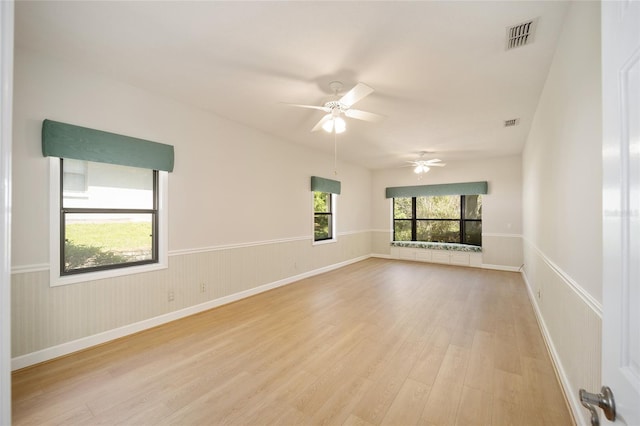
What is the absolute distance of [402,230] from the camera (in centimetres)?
785

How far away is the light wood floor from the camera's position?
5.76ft

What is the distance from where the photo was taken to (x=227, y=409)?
1.80 m

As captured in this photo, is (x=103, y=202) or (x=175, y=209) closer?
(x=103, y=202)

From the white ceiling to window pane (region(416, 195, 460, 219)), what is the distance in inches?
151

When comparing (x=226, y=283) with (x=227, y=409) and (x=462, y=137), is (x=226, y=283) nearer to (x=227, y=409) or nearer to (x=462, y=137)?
(x=227, y=409)

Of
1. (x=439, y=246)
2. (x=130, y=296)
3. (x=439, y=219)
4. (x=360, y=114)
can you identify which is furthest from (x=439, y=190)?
(x=130, y=296)

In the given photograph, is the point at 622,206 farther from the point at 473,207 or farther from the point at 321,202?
the point at 473,207

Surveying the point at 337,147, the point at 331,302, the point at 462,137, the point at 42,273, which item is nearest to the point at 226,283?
the point at 331,302

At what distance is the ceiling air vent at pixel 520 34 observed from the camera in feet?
6.42

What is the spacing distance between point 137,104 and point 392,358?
380cm

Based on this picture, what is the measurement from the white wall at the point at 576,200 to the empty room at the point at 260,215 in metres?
0.02

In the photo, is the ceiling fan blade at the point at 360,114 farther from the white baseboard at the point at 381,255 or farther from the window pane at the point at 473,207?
→ the white baseboard at the point at 381,255

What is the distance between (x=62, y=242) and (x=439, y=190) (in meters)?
7.27

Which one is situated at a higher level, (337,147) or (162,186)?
(337,147)
